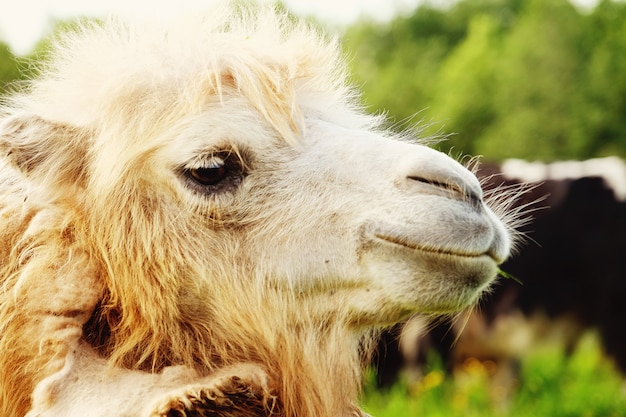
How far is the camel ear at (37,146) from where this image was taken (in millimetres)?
2473

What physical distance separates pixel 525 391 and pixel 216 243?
20.0 ft

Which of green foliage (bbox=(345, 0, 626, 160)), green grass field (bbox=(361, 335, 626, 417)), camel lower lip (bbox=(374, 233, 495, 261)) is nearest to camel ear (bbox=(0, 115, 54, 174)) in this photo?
camel lower lip (bbox=(374, 233, 495, 261))

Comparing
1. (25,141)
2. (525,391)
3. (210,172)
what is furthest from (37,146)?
(525,391)

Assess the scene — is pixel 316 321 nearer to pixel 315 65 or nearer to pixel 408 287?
pixel 408 287

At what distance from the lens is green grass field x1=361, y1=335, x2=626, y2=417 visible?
682cm

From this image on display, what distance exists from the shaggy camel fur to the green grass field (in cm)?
427

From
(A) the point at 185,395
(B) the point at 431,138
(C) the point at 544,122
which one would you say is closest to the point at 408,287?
(A) the point at 185,395

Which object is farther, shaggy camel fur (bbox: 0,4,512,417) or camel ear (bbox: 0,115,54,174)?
camel ear (bbox: 0,115,54,174)

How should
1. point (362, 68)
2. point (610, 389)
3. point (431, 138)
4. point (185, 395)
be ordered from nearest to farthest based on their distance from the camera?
1. point (185, 395)
2. point (431, 138)
3. point (610, 389)
4. point (362, 68)

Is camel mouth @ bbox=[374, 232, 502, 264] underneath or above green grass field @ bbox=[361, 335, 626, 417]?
above

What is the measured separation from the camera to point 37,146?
2.50 meters

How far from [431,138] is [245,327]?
1327mm

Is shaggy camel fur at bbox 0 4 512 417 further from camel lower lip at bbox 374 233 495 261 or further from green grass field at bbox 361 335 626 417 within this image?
green grass field at bbox 361 335 626 417

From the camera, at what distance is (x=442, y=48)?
42.5 metres
